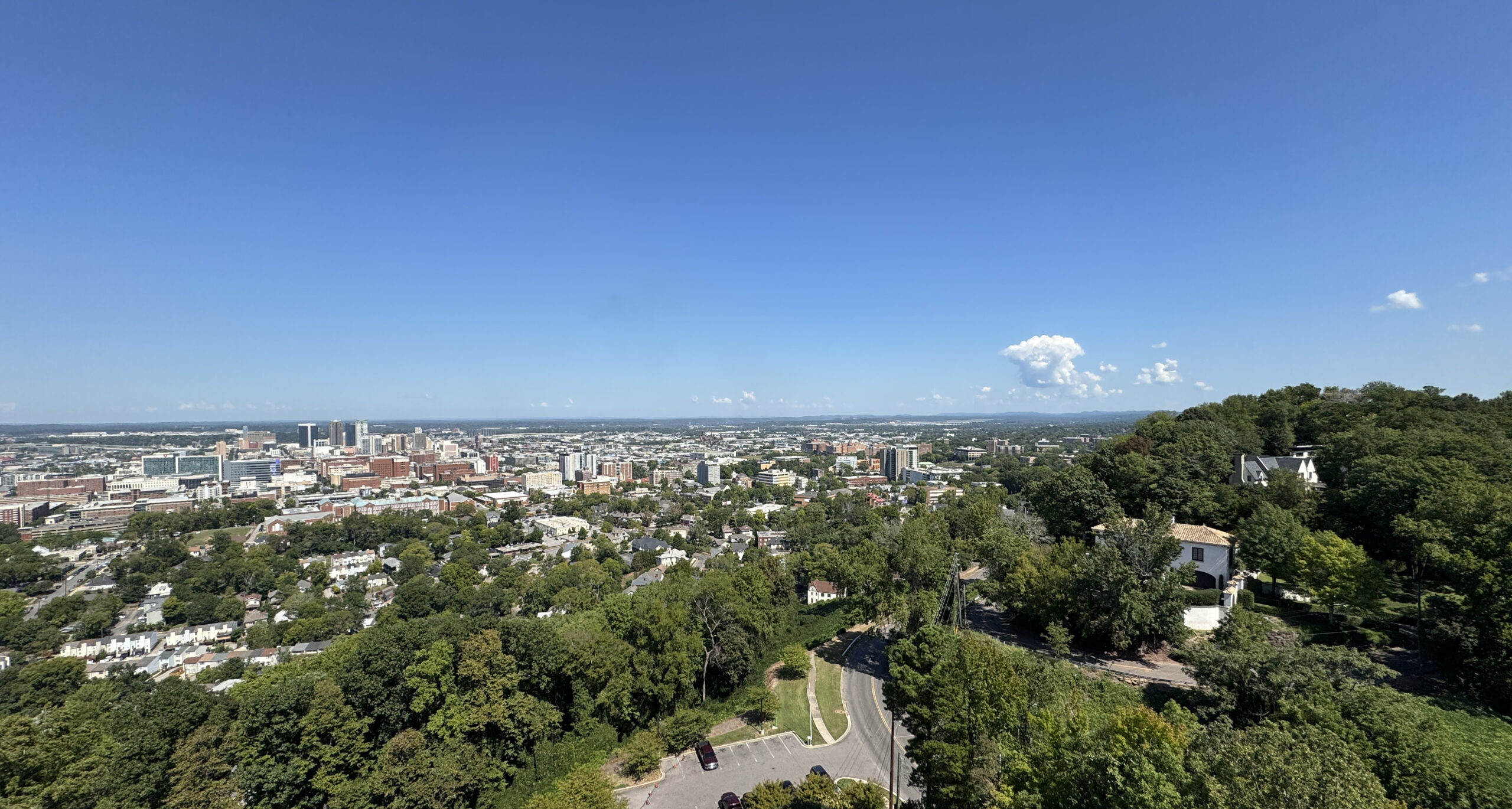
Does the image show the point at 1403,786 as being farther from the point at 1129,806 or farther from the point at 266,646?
the point at 266,646

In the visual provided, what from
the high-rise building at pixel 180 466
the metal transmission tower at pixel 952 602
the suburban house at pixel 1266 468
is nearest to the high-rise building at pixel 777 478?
the suburban house at pixel 1266 468

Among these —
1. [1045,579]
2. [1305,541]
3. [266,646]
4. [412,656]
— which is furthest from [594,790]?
[266,646]

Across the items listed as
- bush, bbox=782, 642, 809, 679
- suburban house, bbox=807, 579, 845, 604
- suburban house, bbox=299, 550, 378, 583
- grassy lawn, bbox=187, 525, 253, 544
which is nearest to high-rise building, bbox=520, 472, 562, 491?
grassy lawn, bbox=187, 525, 253, 544

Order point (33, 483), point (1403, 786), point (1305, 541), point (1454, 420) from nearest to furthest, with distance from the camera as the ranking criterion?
point (1403, 786) → point (1305, 541) → point (1454, 420) → point (33, 483)

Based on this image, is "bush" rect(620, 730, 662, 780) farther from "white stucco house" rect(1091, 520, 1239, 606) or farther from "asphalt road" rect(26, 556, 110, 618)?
"asphalt road" rect(26, 556, 110, 618)

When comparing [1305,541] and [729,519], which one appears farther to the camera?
[729,519]

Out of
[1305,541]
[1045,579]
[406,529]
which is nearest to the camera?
[1305,541]

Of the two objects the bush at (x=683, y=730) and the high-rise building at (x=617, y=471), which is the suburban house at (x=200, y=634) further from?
the high-rise building at (x=617, y=471)
